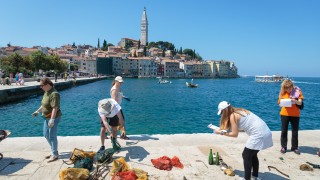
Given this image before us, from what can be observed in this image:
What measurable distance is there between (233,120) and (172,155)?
2.31m

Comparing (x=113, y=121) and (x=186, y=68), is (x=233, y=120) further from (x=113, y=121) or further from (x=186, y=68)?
(x=186, y=68)

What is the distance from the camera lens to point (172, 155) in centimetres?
599

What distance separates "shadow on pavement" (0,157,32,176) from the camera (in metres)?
4.96

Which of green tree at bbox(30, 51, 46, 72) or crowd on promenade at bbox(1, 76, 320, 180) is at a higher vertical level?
green tree at bbox(30, 51, 46, 72)

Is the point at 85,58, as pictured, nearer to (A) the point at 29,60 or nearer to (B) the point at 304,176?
(A) the point at 29,60

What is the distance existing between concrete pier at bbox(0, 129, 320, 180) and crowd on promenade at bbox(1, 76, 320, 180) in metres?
0.35

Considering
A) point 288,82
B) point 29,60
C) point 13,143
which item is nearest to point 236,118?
point 288,82

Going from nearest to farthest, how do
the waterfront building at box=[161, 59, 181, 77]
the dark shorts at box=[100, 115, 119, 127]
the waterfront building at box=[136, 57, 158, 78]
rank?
the dark shorts at box=[100, 115, 119, 127], the waterfront building at box=[136, 57, 158, 78], the waterfront building at box=[161, 59, 181, 77]

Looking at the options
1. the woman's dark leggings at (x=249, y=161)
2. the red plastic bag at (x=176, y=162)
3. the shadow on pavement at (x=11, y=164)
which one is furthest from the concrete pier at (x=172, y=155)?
the woman's dark leggings at (x=249, y=161)

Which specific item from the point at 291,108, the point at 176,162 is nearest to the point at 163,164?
the point at 176,162

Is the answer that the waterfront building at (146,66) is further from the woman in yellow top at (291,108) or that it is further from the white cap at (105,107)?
the white cap at (105,107)

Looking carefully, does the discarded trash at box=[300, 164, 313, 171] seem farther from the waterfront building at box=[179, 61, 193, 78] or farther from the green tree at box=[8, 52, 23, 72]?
the waterfront building at box=[179, 61, 193, 78]

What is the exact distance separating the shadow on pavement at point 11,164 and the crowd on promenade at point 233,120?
51 cm

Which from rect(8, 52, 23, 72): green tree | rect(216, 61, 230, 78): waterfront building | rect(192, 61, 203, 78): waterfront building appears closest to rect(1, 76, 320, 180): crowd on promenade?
rect(8, 52, 23, 72): green tree
